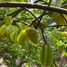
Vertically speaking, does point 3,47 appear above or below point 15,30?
below

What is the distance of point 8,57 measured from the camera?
110 inches

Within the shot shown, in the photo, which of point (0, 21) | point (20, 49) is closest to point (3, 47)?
point (20, 49)

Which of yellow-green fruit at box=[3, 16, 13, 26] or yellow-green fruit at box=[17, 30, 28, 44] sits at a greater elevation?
yellow-green fruit at box=[3, 16, 13, 26]

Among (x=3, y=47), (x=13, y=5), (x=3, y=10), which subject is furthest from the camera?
(x=3, y=47)

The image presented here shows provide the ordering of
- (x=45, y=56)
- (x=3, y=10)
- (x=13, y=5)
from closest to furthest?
(x=13, y=5)
(x=45, y=56)
(x=3, y=10)

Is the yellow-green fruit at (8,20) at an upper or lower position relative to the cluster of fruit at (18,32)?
upper

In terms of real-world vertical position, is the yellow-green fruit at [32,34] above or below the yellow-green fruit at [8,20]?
below

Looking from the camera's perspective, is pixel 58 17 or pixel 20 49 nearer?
pixel 58 17

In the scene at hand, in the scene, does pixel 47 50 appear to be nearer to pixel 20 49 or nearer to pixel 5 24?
pixel 5 24

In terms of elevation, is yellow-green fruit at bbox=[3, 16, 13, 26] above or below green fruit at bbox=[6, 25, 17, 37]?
above

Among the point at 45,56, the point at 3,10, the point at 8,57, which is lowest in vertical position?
the point at 8,57

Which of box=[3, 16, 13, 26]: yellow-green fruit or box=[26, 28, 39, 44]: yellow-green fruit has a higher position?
box=[3, 16, 13, 26]: yellow-green fruit

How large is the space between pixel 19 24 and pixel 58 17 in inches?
4.9

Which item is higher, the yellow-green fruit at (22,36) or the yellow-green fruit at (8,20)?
the yellow-green fruit at (8,20)
